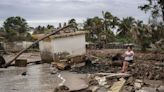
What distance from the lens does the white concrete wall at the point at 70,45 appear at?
109 ft

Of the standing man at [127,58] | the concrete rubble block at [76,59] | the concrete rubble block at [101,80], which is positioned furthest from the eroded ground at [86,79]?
the concrete rubble block at [76,59]

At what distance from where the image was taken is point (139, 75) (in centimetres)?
2206

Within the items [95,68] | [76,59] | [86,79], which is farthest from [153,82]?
[76,59]

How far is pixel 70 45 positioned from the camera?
113 feet

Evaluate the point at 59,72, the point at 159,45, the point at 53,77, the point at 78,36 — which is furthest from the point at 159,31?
the point at 53,77

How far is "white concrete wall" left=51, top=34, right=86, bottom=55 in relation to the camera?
3319 centimetres

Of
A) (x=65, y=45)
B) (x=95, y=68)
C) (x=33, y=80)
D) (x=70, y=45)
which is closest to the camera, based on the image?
(x=33, y=80)

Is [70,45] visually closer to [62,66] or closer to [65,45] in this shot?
[65,45]

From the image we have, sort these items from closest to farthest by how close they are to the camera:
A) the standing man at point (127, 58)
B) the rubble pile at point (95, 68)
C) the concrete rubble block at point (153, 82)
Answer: the concrete rubble block at point (153, 82) → the standing man at point (127, 58) → the rubble pile at point (95, 68)

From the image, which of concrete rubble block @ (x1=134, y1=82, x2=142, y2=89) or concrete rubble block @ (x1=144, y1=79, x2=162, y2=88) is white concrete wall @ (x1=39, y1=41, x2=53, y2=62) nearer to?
concrete rubble block @ (x1=144, y1=79, x2=162, y2=88)

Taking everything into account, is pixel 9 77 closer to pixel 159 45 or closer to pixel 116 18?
pixel 159 45

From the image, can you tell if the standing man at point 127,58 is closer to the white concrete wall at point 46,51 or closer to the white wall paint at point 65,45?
the white wall paint at point 65,45

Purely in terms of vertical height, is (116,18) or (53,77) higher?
(116,18)

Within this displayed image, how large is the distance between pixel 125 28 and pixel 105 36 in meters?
6.55
